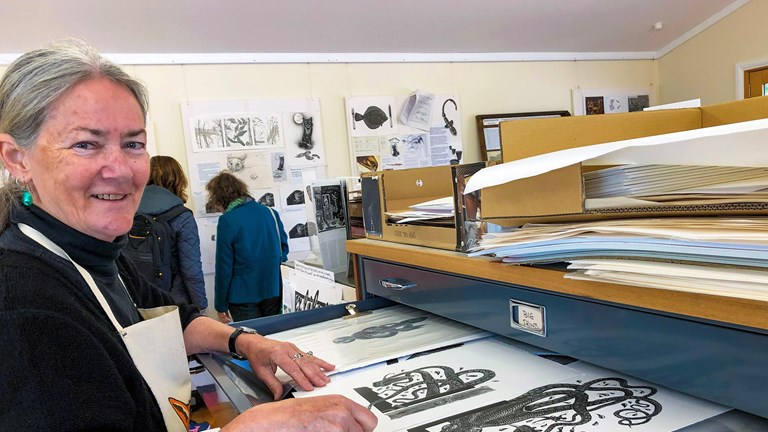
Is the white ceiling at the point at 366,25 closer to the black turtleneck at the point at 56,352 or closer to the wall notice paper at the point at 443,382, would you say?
the black turtleneck at the point at 56,352

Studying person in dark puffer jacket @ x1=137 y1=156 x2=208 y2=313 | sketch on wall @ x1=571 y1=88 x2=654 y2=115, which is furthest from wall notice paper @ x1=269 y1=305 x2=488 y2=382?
sketch on wall @ x1=571 y1=88 x2=654 y2=115

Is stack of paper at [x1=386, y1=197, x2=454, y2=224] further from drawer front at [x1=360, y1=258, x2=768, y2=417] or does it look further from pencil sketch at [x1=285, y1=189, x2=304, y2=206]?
pencil sketch at [x1=285, y1=189, x2=304, y2=206]

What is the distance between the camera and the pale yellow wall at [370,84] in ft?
11.8

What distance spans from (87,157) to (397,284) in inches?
23.1

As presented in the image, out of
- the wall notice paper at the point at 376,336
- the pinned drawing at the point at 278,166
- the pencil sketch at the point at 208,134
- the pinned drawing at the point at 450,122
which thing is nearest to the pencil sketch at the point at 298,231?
the pinned drawing at the point at 278,166

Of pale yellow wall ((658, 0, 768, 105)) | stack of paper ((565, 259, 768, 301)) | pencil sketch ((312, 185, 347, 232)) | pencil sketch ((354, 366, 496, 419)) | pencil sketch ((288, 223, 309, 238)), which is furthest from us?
pale yellow wall ((658, 0, 768, 105))

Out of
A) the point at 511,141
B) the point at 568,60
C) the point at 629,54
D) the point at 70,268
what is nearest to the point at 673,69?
the point at 629,54

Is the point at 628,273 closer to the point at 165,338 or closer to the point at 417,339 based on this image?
the point at 417,339

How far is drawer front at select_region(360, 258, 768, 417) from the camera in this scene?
0.47m

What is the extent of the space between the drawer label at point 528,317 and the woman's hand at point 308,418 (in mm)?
249

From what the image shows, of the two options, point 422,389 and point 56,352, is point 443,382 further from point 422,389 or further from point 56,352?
point 56,352

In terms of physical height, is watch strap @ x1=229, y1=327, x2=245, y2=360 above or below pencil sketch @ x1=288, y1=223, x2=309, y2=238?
above

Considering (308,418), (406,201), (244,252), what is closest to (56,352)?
(308,418)

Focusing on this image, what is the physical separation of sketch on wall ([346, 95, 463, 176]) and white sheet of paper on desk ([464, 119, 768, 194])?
347 centimetres
